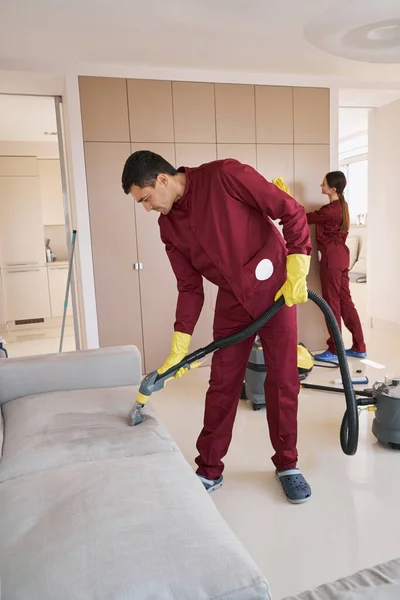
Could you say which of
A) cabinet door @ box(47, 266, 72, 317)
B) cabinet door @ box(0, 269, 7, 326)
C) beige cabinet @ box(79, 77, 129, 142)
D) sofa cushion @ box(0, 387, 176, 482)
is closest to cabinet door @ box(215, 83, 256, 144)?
beige cabinet @ box(79, 77, 129, 142)

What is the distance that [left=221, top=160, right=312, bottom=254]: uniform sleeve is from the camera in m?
1.74

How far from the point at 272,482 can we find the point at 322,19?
2516 millimetres

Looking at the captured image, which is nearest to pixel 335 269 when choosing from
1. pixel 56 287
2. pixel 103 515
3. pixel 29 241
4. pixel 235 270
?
pixel 235 270

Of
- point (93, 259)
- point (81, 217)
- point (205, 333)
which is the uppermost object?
point (81, 217)

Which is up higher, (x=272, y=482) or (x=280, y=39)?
(x=280, y=39)

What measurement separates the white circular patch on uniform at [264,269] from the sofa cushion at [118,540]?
785mm

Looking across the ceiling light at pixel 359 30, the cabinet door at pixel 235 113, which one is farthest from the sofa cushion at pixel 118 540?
the cabinet door at pixel 235 113

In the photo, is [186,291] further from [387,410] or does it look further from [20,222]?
[20,222]

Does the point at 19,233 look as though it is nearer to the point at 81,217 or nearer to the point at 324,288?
the point at 81,217

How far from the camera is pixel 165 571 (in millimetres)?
973

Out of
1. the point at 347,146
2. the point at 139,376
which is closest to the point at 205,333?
the point at 139,376

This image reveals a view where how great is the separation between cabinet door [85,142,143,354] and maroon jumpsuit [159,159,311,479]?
1611mm

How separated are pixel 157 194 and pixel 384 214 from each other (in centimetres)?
383

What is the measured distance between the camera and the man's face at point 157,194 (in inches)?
69.2
